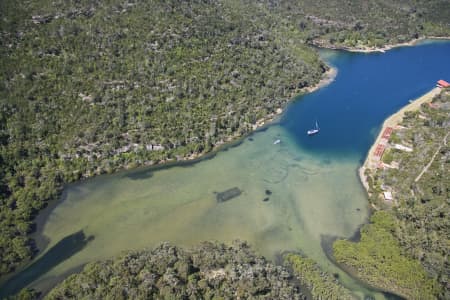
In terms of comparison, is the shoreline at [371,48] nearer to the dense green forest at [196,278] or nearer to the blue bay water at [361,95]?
the blue bay water at [361,95]

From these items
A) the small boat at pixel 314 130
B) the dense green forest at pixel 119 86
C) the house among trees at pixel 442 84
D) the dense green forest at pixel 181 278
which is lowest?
the house among trees at pixel 442 84

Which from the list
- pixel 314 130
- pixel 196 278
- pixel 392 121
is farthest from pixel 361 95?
pixel 196 278

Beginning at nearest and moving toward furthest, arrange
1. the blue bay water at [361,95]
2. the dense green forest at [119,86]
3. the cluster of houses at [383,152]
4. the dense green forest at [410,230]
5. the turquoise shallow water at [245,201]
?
the dense green forest at [410,230], the turquoise shallow water at [245,201], the cluster of houses at [383,152], the dense green forest at [119,86], the blue bay water at [361,95]

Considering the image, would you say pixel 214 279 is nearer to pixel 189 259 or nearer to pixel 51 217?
pixel 189 259

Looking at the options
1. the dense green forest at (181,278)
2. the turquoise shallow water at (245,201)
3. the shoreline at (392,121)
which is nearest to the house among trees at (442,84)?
the shoreline at (392,121)

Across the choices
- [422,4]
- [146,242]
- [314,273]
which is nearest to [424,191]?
[314,273]

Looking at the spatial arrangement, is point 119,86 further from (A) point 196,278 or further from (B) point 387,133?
(B) point 387,133

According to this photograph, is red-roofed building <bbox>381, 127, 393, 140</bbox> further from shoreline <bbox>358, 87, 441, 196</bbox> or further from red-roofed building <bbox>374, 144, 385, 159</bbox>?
red-roofed building <bbox>374, 144, 385, 159</bbox>
